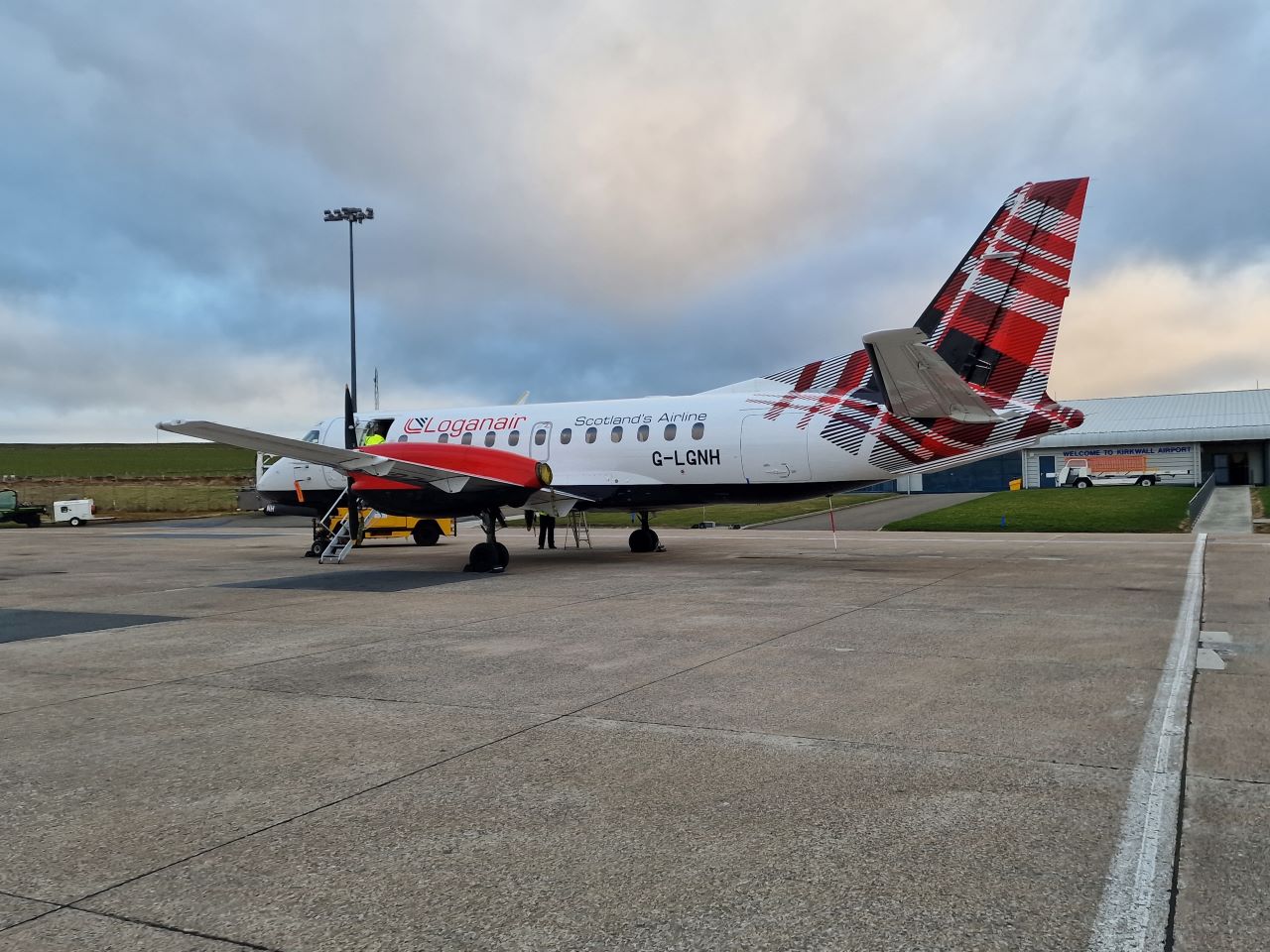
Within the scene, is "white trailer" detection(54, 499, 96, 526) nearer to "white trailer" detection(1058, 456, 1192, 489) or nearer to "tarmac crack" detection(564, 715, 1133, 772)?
"tarmac crack" detection(564, 715, 1133, 772)

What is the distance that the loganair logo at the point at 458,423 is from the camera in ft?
69.5

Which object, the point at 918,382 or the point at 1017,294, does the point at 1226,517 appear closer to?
the point at 1017,294

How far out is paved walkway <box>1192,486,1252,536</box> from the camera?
88.1 ft

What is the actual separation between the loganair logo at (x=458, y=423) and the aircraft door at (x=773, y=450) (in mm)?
5757

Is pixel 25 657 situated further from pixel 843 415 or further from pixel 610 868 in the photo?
pixel 843 415

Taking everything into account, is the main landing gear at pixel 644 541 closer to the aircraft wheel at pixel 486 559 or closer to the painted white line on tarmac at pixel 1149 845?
the aircraft wheel at pixel 486 559

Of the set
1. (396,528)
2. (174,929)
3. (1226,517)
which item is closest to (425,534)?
(396,528)

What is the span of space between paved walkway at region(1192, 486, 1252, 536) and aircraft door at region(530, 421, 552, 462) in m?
18.7

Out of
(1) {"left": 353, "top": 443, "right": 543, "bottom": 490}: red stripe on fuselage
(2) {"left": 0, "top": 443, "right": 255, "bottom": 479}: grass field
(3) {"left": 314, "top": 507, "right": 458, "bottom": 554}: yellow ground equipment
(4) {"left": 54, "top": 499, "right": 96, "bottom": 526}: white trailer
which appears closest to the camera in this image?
(1) {"left": 353, "top": 443, "right": 543, "bottom": 490}: red stripe on fuselage

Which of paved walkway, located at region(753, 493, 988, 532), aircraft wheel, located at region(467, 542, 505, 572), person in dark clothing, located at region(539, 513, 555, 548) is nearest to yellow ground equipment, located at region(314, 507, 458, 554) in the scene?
person in dark clothing, located at region(539, 513, 555, 548)

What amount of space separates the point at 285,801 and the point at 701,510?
3651 centimetres

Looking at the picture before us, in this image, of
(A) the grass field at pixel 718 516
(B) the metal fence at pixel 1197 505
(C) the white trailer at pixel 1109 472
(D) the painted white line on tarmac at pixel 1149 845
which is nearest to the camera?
(D) the painted white line on tarmac at pixel 1149 845

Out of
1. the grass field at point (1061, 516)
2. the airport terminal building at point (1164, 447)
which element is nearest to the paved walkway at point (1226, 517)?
the grass field at point (1061, 516)

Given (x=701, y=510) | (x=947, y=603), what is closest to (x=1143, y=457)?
(x=701, y=510)
